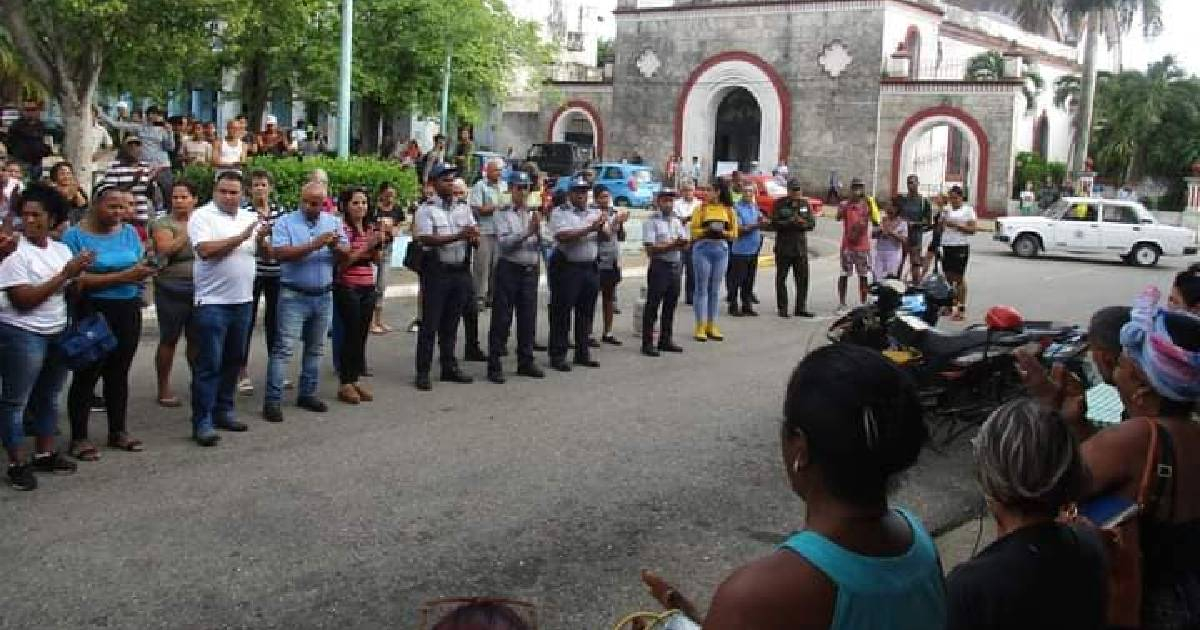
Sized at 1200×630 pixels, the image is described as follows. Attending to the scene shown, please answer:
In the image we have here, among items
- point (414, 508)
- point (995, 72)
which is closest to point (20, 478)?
point (414, 508)

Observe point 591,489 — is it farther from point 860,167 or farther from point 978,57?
point 978,57

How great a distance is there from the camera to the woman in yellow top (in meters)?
12.4

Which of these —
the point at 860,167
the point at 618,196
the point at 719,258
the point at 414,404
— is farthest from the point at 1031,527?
the point at 860,167

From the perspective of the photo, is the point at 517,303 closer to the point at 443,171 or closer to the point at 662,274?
the point at 443,171

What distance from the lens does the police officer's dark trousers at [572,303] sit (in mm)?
10617

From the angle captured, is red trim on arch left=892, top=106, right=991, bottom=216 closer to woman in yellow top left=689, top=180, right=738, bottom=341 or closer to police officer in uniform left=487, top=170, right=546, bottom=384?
woman in yellow top left=689, top=180, right=738, bottom=341

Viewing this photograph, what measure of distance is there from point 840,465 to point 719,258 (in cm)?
1028

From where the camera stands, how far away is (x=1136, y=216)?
25.7m

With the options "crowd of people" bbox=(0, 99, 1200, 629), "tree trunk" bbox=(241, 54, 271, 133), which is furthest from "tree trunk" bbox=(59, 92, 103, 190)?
"tree trunk" bbox=(241, 54, 271, 133)

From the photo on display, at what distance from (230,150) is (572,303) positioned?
26.8 ft

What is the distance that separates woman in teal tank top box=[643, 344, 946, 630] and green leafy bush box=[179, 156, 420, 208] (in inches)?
489

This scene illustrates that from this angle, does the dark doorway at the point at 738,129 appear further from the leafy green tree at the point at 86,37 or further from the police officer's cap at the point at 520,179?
the police officer's cap at the point at 520,179

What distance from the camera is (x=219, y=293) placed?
7660 millimetres

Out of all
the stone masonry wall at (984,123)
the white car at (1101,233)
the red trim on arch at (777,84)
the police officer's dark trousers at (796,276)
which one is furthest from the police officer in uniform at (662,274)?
the red trim on arch at (777,84)
